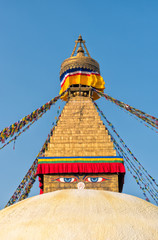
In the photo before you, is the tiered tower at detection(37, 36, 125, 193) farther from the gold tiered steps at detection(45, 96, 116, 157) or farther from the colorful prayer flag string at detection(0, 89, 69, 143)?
the colorful prayer flag string at detection(0, 89, 69, 143)

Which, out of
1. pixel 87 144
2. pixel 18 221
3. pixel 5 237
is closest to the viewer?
pixel 5 237

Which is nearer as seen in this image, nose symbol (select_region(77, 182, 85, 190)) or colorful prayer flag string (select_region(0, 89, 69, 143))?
colorful prayer flag string (select_region(0, 89, 69, 143))

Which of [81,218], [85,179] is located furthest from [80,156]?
[81,218]

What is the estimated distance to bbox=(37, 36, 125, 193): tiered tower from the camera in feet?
45.2

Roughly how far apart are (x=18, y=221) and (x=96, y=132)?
13.4 m

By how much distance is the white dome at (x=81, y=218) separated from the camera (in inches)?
76.7

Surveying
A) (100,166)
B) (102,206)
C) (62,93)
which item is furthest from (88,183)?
(102,206)

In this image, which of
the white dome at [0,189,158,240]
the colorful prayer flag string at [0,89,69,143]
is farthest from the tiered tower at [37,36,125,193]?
the white dome at [0,189,158,240]

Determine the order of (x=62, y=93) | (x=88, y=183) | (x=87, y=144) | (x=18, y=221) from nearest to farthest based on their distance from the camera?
(x=18, y=221), (x=88, y=183), (x=87, y=144), (x=62, y=93)

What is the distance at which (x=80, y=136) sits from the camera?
50.0ft

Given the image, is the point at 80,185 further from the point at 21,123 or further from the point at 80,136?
the point at 21,123

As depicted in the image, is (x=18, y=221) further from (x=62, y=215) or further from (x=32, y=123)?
(x=32, y=123)

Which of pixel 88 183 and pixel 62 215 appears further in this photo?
pixel 88 183

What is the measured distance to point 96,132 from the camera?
15469mm
